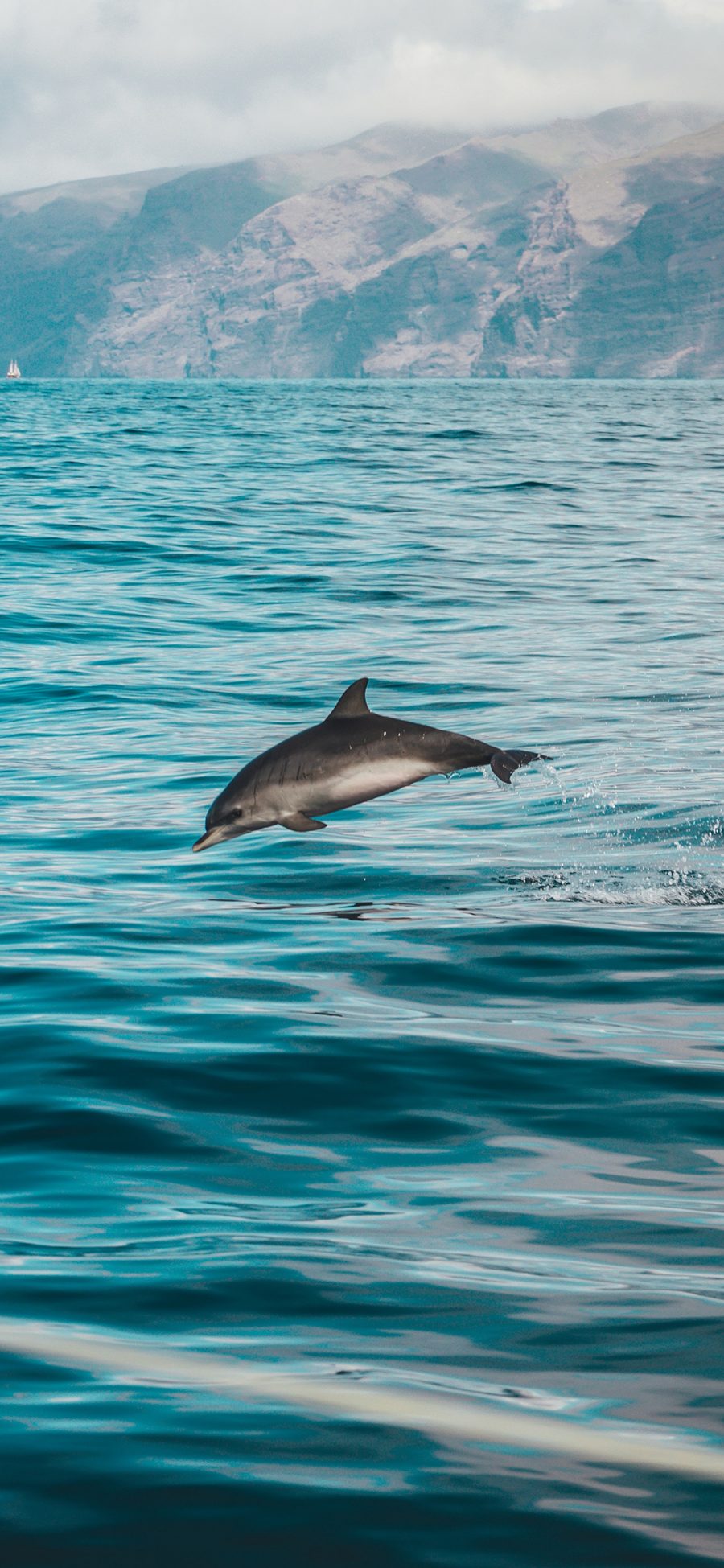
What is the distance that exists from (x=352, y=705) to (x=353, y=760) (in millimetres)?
276

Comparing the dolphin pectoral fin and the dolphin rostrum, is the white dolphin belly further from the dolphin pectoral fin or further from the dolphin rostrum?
the dolphin pectoral fin

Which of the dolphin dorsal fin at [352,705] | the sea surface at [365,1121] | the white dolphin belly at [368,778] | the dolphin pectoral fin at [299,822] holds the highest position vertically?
the dolphin dorsal fin at [352,705]

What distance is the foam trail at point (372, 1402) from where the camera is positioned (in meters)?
3.33

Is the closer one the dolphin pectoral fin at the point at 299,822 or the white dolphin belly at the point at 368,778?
the white dolphin belly at the point at 368,778

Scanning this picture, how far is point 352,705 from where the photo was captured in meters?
7.85

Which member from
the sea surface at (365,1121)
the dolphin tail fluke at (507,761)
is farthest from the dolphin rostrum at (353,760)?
the sea surface at (365,1121)

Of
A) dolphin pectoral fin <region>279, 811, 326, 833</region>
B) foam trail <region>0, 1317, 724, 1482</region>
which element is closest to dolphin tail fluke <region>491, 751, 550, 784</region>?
dolphin pectoral fin <region>279, 811, 326, 833</region>

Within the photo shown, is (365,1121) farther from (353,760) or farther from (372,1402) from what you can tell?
(353,760)

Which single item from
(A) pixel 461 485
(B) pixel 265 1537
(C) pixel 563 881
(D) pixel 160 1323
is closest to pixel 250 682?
(C) pixel 563 881

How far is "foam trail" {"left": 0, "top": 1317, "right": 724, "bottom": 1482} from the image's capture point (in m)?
3.33

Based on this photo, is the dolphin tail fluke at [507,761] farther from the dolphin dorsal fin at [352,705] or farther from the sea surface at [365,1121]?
the sea surface at [365,1121]

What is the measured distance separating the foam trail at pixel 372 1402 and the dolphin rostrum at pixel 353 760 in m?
4.12

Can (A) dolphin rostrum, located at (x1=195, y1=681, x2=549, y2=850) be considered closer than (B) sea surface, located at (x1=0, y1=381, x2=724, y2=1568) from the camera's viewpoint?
No

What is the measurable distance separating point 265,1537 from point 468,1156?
7.56 feet
